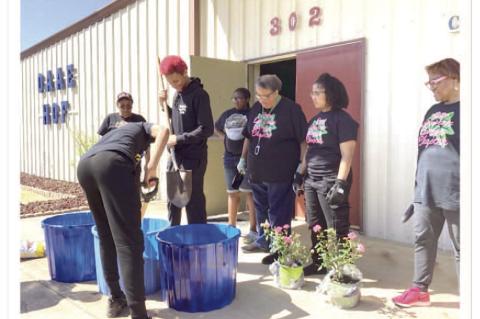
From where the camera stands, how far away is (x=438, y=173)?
2.52 meters

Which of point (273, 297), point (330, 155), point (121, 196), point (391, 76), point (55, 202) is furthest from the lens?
point (55, 202)

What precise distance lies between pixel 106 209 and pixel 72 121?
8.00 meters

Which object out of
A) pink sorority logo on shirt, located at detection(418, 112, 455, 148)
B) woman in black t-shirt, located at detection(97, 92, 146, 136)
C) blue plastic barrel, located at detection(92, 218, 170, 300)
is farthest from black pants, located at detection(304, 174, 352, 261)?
woman in black t-shirt, located at detection(97, 92, 146, 136)

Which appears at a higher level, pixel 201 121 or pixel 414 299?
pixel 201 121

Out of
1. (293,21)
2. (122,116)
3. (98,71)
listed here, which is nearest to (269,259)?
(122,116)

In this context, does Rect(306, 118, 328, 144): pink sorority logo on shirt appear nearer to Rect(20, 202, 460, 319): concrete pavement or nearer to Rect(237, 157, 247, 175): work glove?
Rect(237, 157, 247, 175): work glove

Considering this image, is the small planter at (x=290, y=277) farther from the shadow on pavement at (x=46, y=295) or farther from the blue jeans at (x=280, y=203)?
the shadow on pavement at (x=46, y=295)

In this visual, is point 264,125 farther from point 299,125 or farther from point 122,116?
point 122,116

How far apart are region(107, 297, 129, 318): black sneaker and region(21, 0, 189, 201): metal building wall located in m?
4.81

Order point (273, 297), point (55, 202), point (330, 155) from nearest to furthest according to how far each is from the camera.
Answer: point (273, 297), point (330, 155), point (55, 202)

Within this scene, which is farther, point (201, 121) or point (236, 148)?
point (236, 148)

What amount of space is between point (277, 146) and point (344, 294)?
133 centimetres

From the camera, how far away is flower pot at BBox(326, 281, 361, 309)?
8.94 ft

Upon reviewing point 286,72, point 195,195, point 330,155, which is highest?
point 286,72
